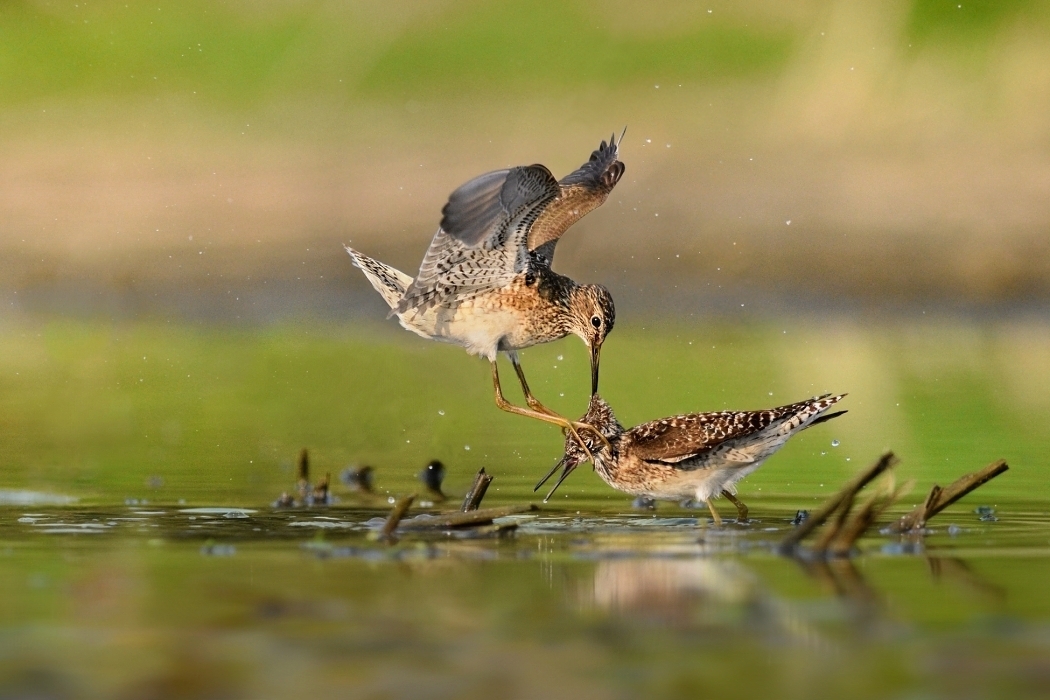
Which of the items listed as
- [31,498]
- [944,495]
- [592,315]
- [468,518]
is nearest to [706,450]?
[944,495]

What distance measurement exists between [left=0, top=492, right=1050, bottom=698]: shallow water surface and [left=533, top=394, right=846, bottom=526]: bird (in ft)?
2.00

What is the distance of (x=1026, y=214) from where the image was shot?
21844 mm

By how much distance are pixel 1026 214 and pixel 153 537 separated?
15053 millimetres

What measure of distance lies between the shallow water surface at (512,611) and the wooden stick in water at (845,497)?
0.15m

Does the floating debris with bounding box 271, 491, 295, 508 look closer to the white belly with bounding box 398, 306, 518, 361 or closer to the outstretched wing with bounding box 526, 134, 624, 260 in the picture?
the white belly with bounding box 398, 306, 518, 361

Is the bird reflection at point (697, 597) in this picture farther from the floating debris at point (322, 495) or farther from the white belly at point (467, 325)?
the white belly at point (467, 325)

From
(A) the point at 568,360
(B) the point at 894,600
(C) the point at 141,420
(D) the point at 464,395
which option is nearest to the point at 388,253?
(A) the point at 568,360

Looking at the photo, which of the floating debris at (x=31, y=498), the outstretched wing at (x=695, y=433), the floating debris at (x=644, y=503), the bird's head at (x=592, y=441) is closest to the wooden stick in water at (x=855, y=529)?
the outstretched wing at (x=695, y=433)

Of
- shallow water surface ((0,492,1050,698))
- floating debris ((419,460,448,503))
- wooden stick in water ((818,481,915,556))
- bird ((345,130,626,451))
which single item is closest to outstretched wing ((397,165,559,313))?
bird ((345,130,626,451))

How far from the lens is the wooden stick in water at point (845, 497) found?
25.8 feet

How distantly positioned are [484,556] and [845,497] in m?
1.53

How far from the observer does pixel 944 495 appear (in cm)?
881

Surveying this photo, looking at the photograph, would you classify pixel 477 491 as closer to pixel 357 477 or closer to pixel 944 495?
pixel 357 477

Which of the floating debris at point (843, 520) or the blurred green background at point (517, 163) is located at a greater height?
the blurred green background at point (517, 163)
